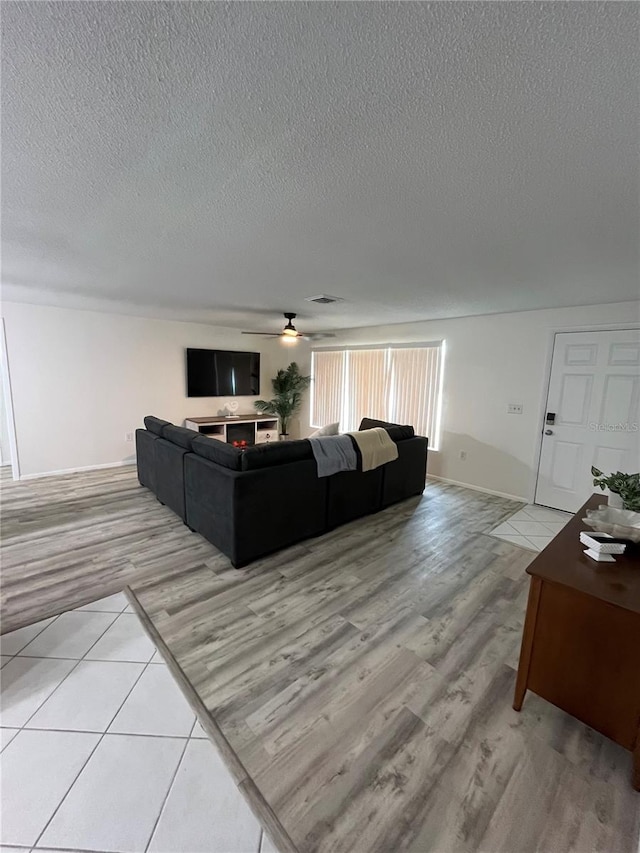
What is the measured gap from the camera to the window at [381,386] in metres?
5.00

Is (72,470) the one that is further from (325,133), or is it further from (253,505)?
(325,133)

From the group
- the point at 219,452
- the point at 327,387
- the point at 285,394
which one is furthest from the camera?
the point at 285,394

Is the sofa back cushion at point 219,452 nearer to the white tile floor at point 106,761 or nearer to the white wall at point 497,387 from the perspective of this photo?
the white tile floor at point 106,761

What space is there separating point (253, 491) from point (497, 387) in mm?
3319

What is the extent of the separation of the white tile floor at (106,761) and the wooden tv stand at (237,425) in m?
3.82

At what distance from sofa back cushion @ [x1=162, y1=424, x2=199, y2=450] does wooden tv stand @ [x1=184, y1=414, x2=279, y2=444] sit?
1972 millimetres

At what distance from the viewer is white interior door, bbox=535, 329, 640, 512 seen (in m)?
3.37

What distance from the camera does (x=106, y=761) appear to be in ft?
4.33

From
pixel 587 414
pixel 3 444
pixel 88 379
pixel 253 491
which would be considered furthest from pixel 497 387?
pixel 3 444

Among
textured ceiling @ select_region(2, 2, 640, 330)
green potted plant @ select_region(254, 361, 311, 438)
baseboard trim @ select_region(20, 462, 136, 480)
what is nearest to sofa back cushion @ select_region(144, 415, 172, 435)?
baseboard trim @ select_region(20, 462, 136, 480)

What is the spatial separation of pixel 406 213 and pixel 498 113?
0.67 meters

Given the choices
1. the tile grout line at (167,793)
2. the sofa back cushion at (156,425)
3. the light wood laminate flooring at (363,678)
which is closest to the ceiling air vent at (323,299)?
the sofa back cushion at (156,425)

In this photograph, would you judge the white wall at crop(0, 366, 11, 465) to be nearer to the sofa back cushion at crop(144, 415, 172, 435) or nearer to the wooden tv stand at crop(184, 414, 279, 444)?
the wooden tv stand at crop(184, 414, 279, 444)

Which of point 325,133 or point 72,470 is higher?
point 325,133
